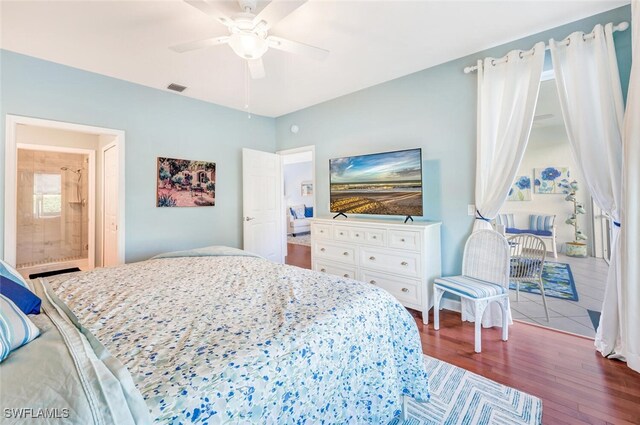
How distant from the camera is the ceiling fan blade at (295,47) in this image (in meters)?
1.98

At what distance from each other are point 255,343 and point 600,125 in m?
2.94

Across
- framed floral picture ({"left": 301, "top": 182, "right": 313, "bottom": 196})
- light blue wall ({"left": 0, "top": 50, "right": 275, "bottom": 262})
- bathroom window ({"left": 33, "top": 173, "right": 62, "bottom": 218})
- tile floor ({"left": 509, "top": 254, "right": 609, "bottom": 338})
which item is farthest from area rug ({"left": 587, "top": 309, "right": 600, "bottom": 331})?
bathroom window ({"left": 33, "top": 173, "right": 62, "bottom": 218})

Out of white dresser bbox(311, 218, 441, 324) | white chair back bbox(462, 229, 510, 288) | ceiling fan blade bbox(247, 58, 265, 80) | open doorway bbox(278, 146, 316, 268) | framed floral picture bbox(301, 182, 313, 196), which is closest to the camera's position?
ceiling fan blade bbox(247, 58, 265, 80)

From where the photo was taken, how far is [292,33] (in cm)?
239

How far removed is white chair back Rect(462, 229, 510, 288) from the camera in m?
2.47

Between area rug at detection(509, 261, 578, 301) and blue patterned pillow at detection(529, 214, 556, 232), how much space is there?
2.90 feet

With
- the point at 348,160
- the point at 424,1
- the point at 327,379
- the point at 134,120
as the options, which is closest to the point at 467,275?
the point at 348,160

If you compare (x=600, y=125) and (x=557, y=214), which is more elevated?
(x=600, y=125)

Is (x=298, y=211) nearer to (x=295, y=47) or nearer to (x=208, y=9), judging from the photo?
(x=295, y=47)

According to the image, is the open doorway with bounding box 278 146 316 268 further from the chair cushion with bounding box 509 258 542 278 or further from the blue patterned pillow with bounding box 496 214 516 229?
the chair cushion with bounding box 509 258 542 278

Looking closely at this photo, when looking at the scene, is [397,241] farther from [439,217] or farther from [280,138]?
[280,138]

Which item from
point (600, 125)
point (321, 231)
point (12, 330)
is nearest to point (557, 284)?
point (600, 125)

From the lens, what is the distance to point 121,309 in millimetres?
1308

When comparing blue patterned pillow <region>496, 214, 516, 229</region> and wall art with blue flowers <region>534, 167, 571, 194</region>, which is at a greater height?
wall art with blue flowers <region>534, 167, 571, 194</region>
